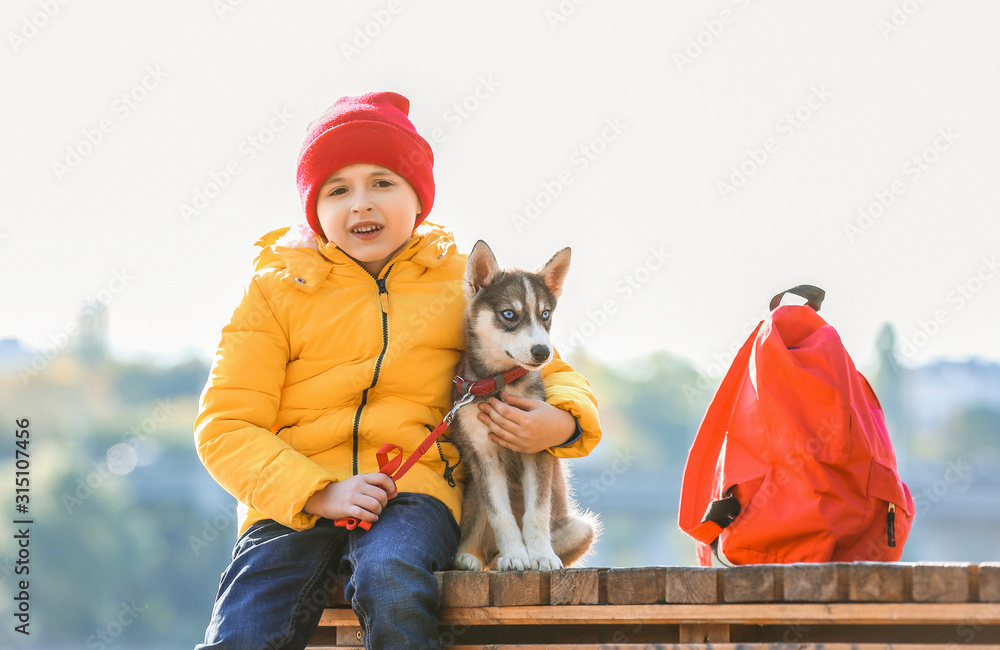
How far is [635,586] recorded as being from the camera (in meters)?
2.99

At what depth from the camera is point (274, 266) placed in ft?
12.5

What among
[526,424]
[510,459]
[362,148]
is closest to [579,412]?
[526,424]

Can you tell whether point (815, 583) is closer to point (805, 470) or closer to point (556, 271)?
point (805, 470)

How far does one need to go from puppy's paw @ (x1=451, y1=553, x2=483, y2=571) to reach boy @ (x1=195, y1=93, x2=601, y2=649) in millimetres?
78

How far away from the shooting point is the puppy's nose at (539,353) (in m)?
3.84

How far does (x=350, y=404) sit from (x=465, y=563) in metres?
0.70

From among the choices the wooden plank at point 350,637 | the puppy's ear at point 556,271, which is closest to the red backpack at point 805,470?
the puppy's ear at point 556,271

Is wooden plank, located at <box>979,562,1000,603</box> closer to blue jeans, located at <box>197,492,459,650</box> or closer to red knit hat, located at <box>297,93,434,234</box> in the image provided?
→ blue jeans, located at <box>197,492,459,650</box>

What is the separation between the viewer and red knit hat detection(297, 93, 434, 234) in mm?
3910

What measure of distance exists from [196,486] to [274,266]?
104ft

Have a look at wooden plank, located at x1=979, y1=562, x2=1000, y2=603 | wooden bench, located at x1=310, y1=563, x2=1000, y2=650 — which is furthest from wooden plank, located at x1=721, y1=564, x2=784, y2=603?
wooden plank, located at x1=979, y1=562, x2=1000, y2=603

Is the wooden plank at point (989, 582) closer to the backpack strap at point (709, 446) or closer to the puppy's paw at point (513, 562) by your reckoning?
the backpack strap at point (709, 446)

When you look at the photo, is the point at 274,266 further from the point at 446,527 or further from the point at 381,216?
the point at 446,527

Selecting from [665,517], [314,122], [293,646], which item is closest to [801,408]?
[293,646]
